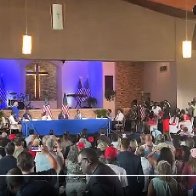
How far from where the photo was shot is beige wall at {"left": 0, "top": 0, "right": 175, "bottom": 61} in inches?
612

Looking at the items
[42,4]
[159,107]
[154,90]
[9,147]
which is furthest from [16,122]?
[9,147]

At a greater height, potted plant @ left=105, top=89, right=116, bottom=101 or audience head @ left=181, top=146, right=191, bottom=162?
potted plant @ left=105, top=89, right=116, bottom=101

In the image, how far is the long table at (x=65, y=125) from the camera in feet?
50.5

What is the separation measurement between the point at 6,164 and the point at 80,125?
10.4 metres

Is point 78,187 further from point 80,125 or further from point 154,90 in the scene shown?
point 154,90

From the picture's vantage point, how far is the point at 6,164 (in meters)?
5.83

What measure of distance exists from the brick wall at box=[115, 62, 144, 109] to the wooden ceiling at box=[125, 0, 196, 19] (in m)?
4.96

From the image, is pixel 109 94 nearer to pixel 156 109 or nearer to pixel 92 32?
pixel 156 109

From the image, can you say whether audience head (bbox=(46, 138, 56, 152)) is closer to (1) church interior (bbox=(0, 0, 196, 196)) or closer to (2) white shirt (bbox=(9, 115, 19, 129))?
(1) church interior (bbox=(0, 0, 196, 196))

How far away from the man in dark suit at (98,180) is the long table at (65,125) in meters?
10.4

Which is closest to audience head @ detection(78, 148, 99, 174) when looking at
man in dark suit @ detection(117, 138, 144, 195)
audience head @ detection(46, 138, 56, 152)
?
man in dark suit @ detection(117, 138, 144, 195)

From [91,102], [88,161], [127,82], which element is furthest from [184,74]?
[88,161]

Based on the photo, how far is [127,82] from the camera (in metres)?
21.9

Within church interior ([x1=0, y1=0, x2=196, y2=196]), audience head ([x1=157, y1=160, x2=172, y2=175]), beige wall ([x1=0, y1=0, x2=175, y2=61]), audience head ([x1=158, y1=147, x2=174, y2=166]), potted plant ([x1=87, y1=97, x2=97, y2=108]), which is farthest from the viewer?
potted plant ([x1=87, y1=97, x2=97, y2=108])
